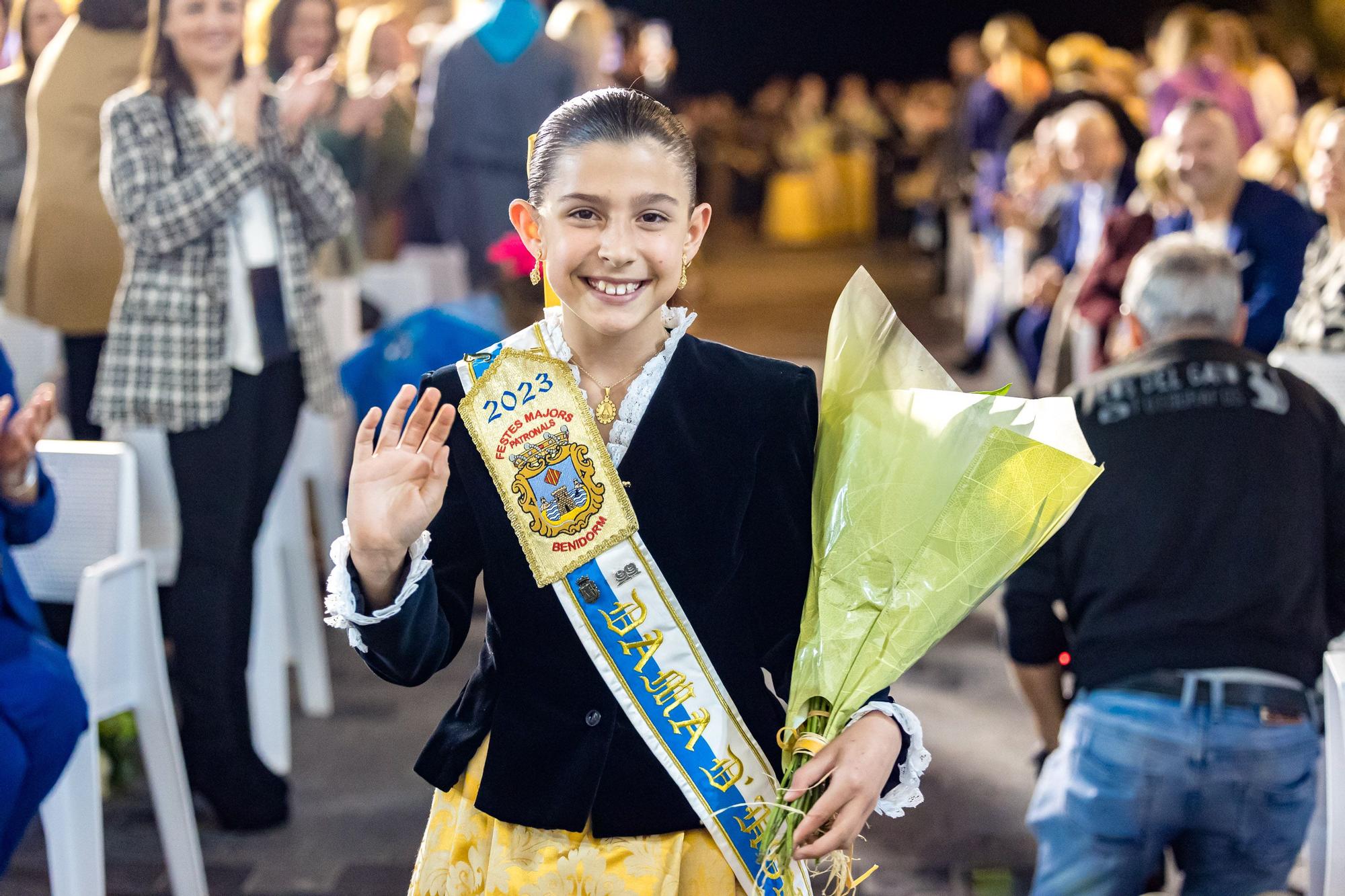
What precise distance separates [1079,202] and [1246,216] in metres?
1.52

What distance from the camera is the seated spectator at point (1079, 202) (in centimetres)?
504

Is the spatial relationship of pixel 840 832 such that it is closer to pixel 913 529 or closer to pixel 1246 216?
pixel 913 529

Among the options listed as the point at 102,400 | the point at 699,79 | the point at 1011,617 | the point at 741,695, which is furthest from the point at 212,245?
the point at 699,79

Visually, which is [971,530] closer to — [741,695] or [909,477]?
[909,477]

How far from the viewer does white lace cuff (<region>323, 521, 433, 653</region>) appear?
130cm

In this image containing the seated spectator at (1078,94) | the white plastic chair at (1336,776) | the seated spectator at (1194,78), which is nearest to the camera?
the white plastic chair at (1336,776)

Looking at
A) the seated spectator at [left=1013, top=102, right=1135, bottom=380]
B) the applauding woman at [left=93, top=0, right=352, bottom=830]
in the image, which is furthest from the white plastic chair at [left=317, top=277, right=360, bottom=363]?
the seated spectator at [left=1013, top=102, right=1135, bottom=380]

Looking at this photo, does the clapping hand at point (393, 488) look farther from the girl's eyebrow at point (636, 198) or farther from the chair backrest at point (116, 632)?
the chair backrest at point (116, 632)

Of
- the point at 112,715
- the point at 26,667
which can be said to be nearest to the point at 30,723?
the point at 26,667

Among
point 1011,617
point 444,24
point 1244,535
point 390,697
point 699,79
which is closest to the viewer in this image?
point 1244,535

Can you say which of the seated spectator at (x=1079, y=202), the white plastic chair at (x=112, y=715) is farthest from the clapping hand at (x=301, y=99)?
the seated spectator at (x=1079, y=202)

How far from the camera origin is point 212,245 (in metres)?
2.99

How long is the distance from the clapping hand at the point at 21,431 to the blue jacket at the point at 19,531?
0.06 meters

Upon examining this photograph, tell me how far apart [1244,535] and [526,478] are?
1302 mm
